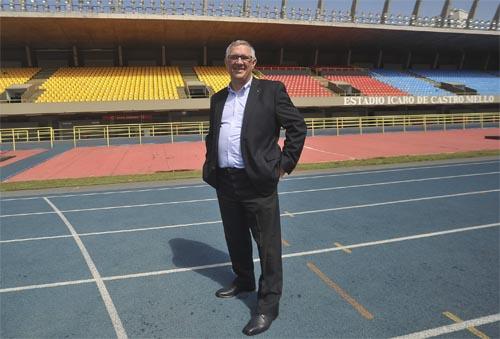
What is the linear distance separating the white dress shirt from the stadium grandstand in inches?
849

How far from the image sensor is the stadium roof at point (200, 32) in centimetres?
2516

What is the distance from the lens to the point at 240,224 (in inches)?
130

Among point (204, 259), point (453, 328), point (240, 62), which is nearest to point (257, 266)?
point (204, 259)

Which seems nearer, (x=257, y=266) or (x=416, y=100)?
(x=257, y=266)

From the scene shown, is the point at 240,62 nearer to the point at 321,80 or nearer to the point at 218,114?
the point at 218,114

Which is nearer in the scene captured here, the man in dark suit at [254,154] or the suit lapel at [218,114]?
the man in dark suit at [254,154]

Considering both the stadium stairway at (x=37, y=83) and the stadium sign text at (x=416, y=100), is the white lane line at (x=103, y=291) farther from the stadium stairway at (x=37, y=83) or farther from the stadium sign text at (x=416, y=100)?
the stadium sign text at (x=416, y=100)

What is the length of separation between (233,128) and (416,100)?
30.0 meters

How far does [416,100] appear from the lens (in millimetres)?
29062

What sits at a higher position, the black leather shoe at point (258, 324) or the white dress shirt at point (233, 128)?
the white dress shirt at point (233, 128)

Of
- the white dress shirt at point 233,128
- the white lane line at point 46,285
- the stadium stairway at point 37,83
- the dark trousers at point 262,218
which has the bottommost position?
the stadium stairway at point 37,83

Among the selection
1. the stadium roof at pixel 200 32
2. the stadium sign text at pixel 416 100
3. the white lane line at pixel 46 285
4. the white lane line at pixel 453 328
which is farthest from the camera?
the stadium sign text at pixel 416 100

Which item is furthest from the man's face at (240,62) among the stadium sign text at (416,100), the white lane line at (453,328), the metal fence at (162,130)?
the stadium sign text at (416,100)

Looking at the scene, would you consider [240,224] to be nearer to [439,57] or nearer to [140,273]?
[140,273]
